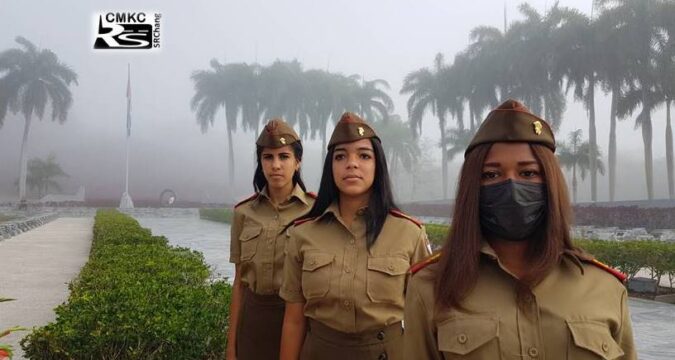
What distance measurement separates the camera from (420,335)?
3.78ft

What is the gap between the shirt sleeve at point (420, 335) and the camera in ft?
3.76

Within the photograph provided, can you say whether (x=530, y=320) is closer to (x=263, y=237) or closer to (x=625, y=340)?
(x=625, y=340)

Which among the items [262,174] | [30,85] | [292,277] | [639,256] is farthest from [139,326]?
[30,85]

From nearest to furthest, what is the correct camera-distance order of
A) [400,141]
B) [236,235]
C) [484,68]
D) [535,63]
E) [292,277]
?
[292,277] < [236,235] < [535,63] < [484,68] < [400,141]

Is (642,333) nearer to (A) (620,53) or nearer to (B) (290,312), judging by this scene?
(B) (290,312)

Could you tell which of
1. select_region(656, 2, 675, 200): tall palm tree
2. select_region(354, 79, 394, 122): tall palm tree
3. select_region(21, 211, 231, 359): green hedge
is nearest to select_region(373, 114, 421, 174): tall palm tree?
select_region(354, 79, 394, 122): tall palm tree

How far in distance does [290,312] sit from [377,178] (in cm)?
54

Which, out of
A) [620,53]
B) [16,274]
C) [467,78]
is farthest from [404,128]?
[16,274]

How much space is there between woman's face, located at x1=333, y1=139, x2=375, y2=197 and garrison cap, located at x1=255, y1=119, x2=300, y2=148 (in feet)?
1.92

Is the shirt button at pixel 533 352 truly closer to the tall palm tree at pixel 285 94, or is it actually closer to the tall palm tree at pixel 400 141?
the tall palm tree at pixel 285 94

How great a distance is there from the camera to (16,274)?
29.0 ft

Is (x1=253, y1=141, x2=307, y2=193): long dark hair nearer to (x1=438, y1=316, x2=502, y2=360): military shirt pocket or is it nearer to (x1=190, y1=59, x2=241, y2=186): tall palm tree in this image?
(x1=438, y1=316, x2=502, y2=360): military shirt pocket

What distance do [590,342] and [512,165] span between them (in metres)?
0.36

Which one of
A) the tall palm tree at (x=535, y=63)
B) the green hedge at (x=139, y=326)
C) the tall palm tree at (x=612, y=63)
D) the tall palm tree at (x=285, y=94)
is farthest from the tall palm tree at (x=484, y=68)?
the green hedge at (x=139, y=326)
